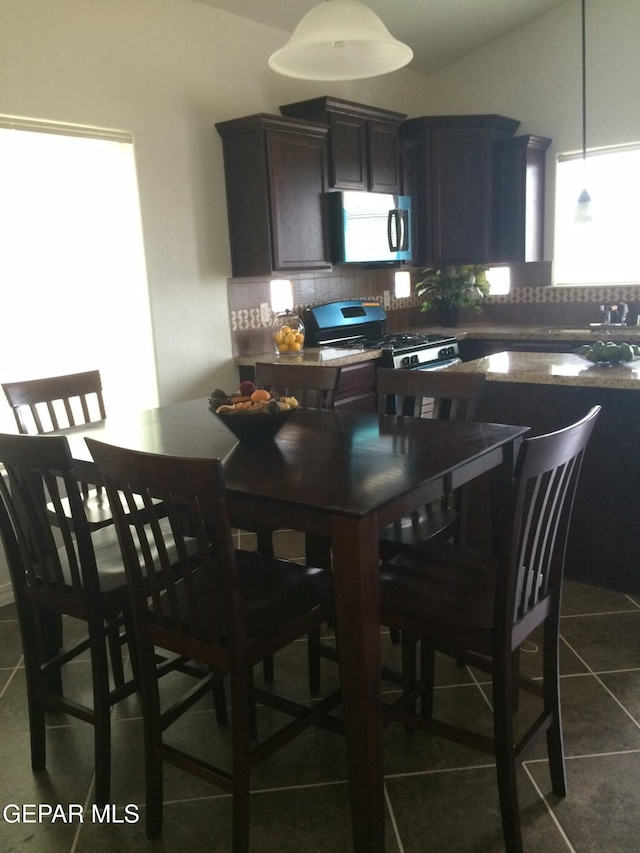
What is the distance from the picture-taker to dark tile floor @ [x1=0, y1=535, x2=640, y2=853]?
5.79ft

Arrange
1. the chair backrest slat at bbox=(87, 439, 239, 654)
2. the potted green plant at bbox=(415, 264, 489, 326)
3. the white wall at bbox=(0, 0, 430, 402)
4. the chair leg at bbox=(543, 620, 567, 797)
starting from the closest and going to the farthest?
1. the chair backrest slat at bbox=(87, 439, 239, 654)
2. the chair leg at bbox=(543, 620, 567, 797)
3. the white wall at bbox=(0, 0, 430, 402)
4. the potted green plant at bbox=(415, 264, 489, 326)

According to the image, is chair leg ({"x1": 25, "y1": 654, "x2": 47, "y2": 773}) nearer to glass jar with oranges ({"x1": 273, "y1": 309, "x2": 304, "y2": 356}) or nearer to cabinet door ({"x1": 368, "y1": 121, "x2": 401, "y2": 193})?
glass jar with oranges ({"x1": 273, "y1": 309, "x2": 304, "y2": 356})

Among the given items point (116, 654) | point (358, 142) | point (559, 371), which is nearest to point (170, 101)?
point (358, 142)

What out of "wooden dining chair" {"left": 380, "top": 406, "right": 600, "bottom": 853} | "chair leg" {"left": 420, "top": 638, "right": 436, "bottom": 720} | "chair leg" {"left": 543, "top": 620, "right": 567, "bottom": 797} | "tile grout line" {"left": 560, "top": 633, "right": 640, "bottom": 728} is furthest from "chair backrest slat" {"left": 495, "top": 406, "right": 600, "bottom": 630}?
"tile grout line" {"left": 560, "top": 633, "right": 640, "bottom": 728}

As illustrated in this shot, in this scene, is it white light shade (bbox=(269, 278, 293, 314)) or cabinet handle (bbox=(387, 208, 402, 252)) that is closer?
white light shade (bbox=(269, 278, 293, 314))

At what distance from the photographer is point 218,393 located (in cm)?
222

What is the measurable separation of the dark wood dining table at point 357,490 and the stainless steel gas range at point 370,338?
202 cm

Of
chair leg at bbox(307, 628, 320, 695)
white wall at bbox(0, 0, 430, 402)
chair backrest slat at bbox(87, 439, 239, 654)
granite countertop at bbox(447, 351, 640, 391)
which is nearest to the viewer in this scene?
chair backrest slat at bbox(87, 439, 239, 654)

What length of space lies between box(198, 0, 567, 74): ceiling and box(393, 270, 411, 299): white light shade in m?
1.52

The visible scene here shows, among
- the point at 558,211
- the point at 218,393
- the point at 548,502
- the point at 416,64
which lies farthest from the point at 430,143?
the point at 548,502

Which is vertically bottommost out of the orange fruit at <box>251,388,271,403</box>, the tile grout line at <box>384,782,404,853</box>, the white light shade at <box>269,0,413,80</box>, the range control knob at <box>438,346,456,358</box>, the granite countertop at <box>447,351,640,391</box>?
the tile grout line at <box>384,782,404,853</box>

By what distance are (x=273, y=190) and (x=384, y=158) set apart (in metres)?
1.14

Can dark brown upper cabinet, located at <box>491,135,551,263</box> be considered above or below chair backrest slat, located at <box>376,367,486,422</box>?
above

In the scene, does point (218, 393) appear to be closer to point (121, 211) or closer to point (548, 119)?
point (121, 211)
